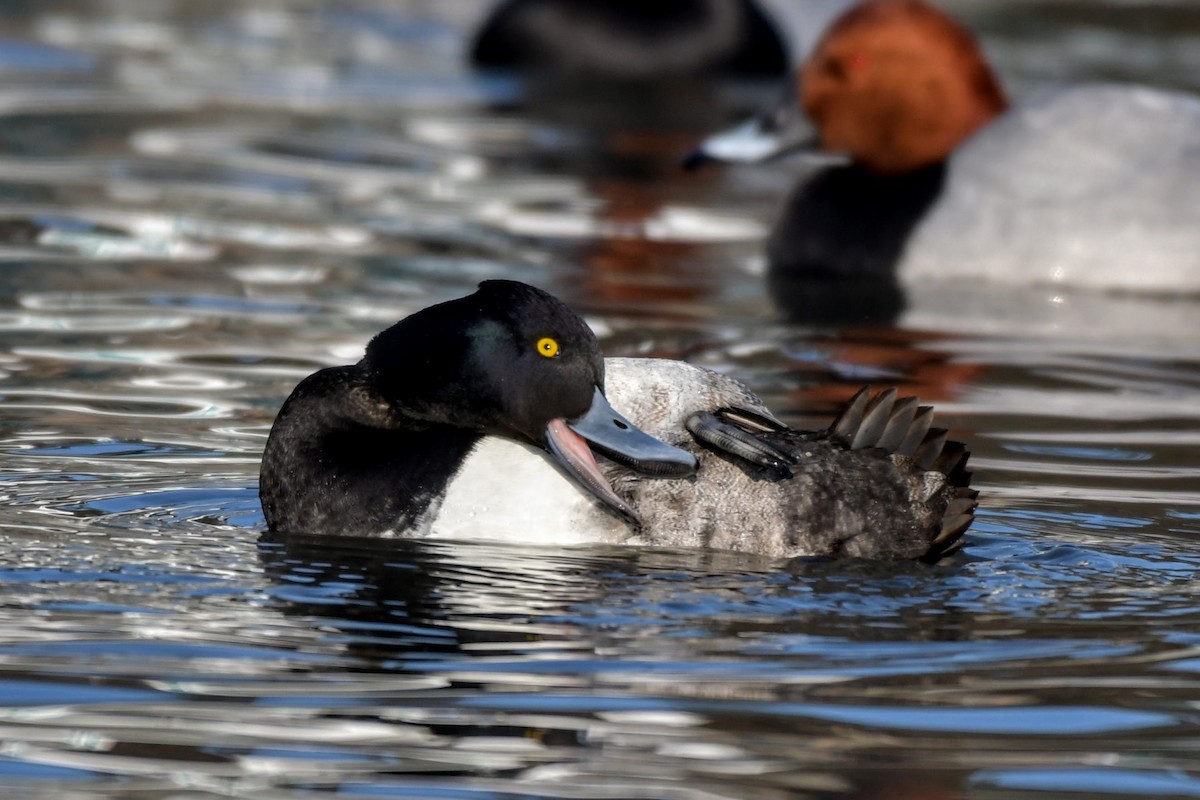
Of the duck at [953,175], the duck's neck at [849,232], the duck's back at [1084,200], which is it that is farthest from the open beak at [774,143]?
the duck's back at [1084,200]

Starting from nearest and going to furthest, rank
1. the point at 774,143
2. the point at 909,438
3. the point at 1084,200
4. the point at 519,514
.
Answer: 1. the point at 519,514
2. the point at 909,438
3. the point at 1084,200
4. the point at 774,143

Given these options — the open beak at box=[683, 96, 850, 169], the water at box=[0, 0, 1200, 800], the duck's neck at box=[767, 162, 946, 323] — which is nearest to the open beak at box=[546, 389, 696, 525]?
the water at box=[0, 0, 1200, 800]

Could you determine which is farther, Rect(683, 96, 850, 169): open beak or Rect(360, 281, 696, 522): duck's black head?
Rect(683, 96, 850, 169): open beak

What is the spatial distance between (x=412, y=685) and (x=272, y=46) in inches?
569

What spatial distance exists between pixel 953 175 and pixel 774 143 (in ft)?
2.72

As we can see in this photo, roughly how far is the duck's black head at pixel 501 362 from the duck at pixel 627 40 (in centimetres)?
1171

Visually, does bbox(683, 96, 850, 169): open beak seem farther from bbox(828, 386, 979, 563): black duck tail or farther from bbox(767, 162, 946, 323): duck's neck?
bbox(828, 386, 979, 563): black duck tail

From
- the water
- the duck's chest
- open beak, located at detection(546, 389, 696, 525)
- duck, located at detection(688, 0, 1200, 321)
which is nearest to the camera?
the water

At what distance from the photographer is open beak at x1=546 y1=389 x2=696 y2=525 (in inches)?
183

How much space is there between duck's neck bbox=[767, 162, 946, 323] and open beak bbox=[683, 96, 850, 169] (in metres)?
0.18

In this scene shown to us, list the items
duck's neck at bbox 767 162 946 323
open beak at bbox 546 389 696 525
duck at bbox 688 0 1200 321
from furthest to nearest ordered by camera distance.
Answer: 1. duck's neck at bbox 767 162 946 323
2. duck at bbox 688 0 1200 321
3. open beak at bbox 546 389 696 525

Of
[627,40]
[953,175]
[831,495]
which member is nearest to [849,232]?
[953,175]

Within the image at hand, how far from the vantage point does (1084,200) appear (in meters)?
9.27

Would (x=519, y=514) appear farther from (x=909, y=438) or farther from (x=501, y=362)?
(x=909, y=438)
